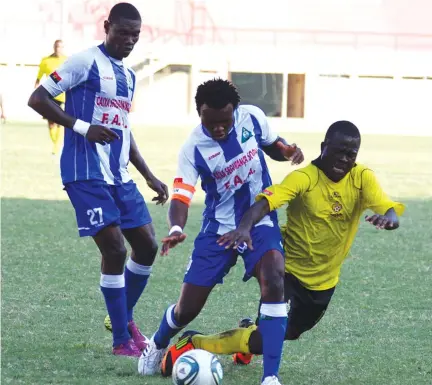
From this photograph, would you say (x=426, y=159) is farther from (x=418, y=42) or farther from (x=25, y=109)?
(x=418, y=42)

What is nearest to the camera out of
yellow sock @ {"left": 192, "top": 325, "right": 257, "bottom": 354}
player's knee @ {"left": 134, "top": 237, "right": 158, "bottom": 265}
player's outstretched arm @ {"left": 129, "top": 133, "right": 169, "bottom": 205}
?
yellow sock @ {"left": 192, "top": 325, "right": 257, "bottom": 354}

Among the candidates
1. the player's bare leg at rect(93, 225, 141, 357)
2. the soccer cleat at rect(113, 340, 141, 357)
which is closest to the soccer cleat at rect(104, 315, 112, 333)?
the player's bare leg at rect(93, 225, 141, 357)

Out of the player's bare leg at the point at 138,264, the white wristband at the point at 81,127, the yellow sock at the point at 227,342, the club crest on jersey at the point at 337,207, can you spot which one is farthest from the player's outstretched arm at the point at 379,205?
the white wristband at the point at 81,127

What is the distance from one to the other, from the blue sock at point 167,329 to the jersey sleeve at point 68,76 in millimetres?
1497

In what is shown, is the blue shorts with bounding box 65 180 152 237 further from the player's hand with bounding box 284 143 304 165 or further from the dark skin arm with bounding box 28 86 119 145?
the player's hand with bounding box 284 143 304 165

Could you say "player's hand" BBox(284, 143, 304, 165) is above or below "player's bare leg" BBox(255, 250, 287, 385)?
above

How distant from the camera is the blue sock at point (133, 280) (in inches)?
253

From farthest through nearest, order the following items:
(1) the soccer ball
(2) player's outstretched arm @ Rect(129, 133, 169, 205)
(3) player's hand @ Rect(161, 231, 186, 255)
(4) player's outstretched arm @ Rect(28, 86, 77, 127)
Answer: (2) player's outstretched arm @ Rect(129, 133, 169, 205) < (4) player's outstretched arm @ Rect(28, 86, 77, 127) < (1) the soccer ball < (3) player's hand @ Rect(161, 231, 186, 255)

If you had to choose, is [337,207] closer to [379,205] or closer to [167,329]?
[379,205]

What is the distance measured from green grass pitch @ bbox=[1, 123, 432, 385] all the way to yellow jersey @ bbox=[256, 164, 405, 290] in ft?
1.92

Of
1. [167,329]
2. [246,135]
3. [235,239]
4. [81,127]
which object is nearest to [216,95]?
[246,135]

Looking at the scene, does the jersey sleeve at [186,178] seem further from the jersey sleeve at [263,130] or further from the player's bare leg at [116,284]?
the player's bare leg at [116,284]

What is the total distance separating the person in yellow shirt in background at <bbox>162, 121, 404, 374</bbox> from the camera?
5.29 meters

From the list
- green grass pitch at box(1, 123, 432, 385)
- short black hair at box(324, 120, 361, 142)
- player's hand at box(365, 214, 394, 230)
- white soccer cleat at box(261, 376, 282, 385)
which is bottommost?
green grass pitch at box(1, 123, 432, 385)
